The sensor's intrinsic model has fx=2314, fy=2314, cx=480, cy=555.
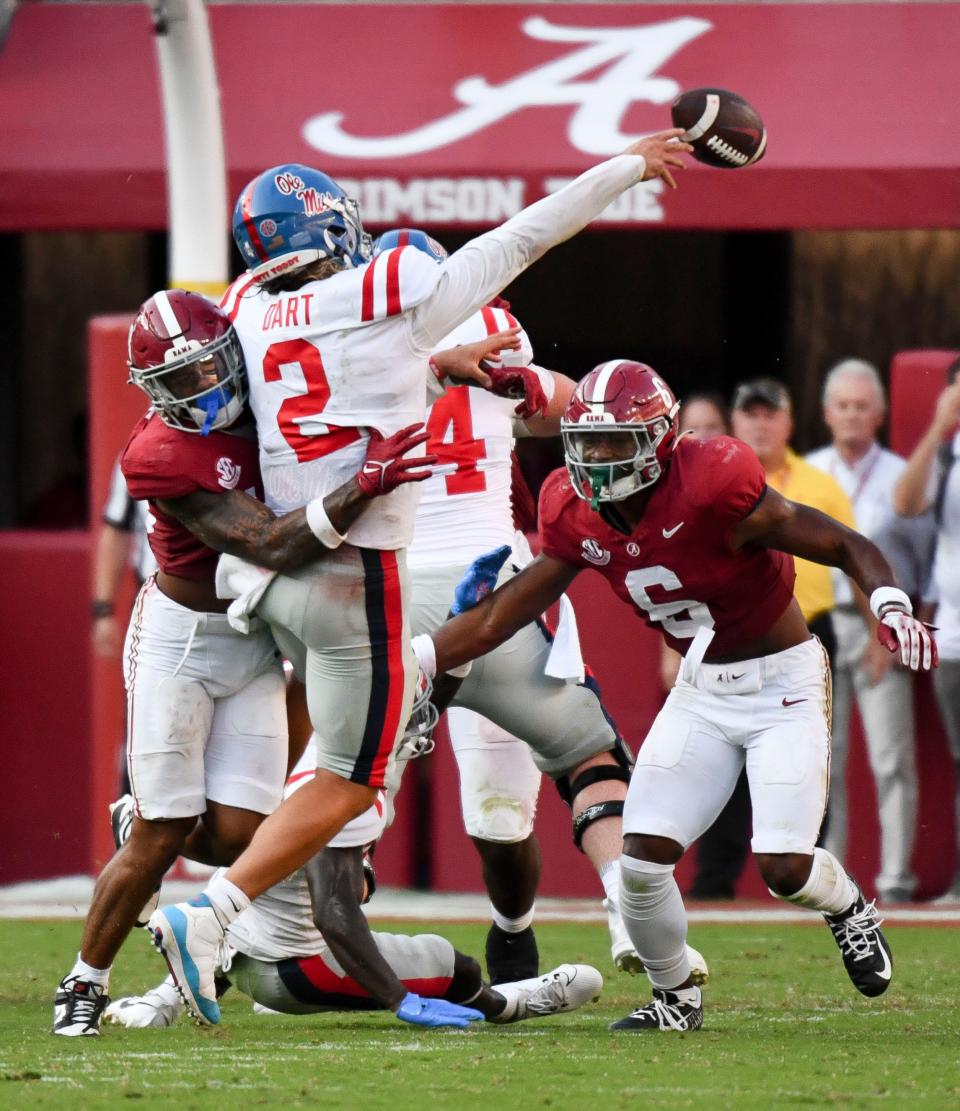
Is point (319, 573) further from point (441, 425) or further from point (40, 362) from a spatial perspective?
point (40, 362)

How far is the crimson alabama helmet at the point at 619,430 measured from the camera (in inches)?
213

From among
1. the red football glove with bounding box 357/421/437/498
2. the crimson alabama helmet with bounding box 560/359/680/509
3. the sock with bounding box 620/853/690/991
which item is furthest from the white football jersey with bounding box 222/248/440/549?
the sock with bounding box 620/853/690/991

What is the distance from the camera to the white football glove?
205 inches

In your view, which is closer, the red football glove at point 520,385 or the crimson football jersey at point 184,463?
the crimson football jersey at point 184,463

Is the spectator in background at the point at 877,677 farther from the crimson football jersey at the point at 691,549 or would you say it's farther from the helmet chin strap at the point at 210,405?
the helmet chin strap at the point at 210,405

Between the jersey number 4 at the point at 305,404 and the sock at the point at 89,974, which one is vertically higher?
the jersey number 4 at the point at 305,404

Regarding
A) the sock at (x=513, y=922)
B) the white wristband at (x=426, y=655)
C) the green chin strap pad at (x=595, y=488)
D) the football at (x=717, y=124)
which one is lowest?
the sock at (x=513, y=922)

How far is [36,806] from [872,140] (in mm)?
4532

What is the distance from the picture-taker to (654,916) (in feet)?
17.9

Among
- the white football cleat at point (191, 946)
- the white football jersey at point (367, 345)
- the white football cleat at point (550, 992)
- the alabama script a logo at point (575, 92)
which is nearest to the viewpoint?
the white football cleat at point (191, 946)

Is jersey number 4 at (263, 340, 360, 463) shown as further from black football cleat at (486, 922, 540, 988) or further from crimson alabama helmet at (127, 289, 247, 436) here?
black football cleat at (486, 922, 540, 988)

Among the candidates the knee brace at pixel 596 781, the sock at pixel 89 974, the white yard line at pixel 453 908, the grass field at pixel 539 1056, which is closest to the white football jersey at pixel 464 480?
the knee brace at pixel 596 781

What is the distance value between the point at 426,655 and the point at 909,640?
1.21 metres

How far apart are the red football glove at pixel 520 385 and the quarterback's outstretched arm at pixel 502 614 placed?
1.47ft
